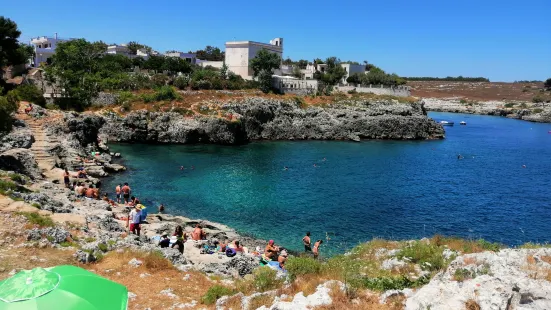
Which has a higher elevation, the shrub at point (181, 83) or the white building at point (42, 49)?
the white building at point (42, 49)

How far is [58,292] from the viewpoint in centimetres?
735

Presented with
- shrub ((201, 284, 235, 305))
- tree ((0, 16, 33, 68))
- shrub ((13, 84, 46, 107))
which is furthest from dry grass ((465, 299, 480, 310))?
tree ((0, 16, 33, 68))

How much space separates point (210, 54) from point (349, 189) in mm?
115025

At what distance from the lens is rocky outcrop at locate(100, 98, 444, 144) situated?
6575cm

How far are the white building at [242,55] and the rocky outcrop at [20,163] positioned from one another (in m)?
66.1

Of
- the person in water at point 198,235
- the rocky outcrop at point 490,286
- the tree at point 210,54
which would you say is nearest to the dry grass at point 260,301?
the rocky outcrop at point 490,286

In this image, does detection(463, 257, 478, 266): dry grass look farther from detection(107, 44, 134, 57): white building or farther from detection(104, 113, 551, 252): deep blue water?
detection(107, 44, 134, 57): white building

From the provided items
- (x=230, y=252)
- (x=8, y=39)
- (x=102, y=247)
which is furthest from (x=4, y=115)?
(x=8, y=39)

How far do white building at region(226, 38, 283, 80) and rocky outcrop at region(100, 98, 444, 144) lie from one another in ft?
63.0

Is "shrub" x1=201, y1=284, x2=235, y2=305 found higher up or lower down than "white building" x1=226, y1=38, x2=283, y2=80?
lower down

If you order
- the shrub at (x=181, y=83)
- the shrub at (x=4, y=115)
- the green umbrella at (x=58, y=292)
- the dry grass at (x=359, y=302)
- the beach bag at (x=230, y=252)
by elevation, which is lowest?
the beach bag at (x=230, y=252)

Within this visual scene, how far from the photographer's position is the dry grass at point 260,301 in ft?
34.5

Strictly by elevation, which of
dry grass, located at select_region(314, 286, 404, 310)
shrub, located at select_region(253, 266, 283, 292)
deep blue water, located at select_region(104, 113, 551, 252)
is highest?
dry grass, located at select_region(314, 286, 404, 310)

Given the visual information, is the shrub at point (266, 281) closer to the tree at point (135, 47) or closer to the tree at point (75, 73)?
the tree at point (75, 73)
